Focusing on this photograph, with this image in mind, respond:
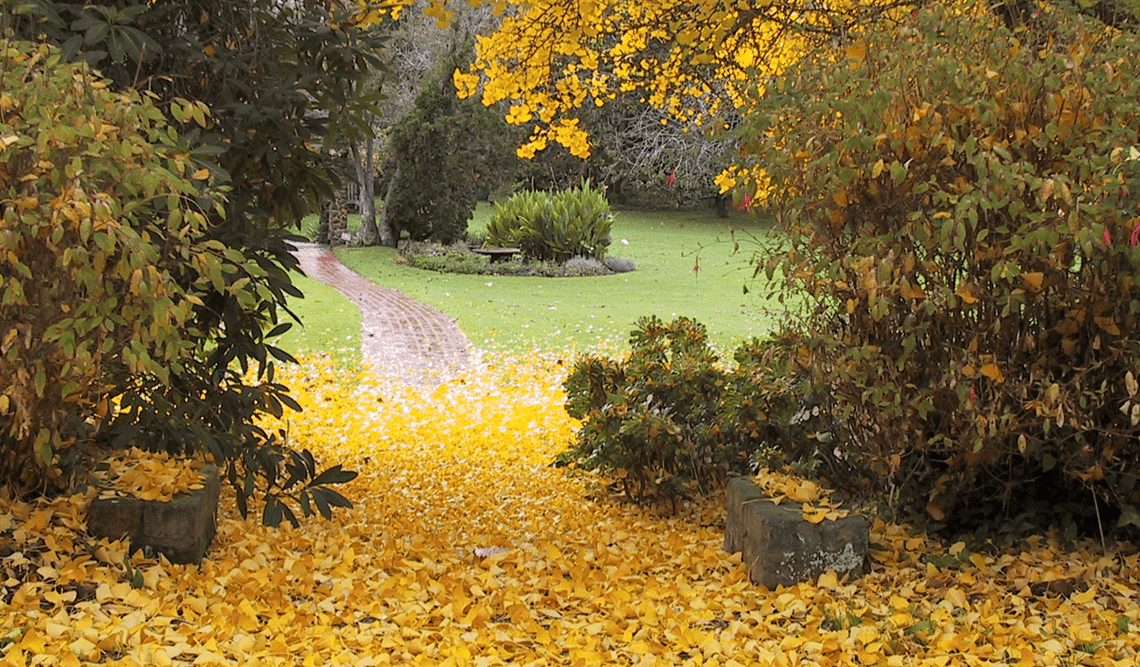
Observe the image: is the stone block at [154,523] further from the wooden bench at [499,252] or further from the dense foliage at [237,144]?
the wooden bench at [499,252]

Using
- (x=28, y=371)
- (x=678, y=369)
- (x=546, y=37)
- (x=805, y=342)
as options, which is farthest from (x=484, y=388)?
(x=28, y=371)

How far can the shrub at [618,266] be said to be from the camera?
17703mm

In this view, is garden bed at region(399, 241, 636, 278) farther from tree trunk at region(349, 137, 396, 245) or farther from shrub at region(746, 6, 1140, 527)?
shrub at region(746, 6, 1140, 527)

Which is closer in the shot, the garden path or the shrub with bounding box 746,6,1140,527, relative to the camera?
the shrub with bounding box 746,6,1140,527

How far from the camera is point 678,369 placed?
4.73m

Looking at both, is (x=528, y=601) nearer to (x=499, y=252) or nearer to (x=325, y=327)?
(x=325, y=327)

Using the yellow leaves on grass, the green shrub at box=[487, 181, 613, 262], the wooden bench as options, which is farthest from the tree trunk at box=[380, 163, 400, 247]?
the yellow leaves on grass

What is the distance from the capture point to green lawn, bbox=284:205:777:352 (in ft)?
35.7

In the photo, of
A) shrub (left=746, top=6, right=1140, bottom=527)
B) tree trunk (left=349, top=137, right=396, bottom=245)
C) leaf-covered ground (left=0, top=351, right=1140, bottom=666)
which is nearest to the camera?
leaf-covered ground (left=0, top=351, right=1140, bottom=666)

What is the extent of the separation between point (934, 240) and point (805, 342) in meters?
0.70

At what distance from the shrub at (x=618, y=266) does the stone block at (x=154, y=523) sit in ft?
47.0

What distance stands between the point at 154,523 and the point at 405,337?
7400 mm

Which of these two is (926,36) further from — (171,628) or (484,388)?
(484,388)

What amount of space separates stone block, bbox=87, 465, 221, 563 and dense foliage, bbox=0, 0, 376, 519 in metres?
0.32
